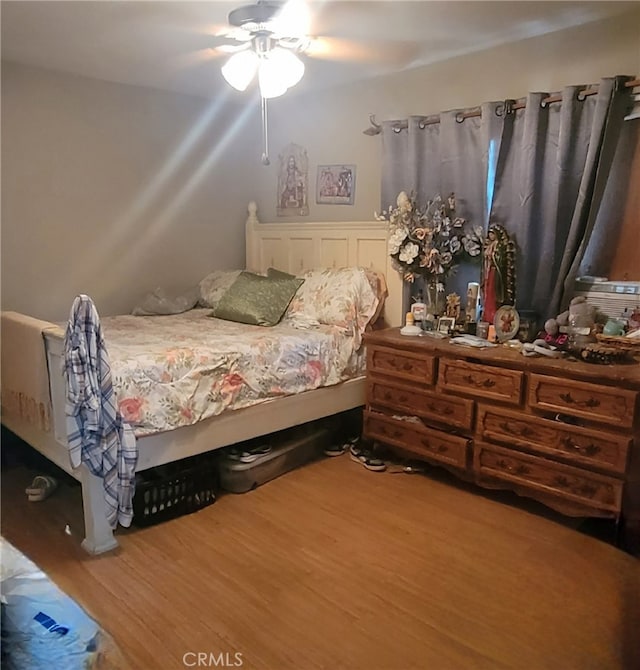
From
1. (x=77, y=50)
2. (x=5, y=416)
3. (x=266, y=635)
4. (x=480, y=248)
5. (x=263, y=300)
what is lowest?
(x=266, y=635)

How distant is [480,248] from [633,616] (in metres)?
1.83

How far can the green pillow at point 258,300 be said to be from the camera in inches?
129

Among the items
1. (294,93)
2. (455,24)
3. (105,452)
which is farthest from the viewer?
(294,93)

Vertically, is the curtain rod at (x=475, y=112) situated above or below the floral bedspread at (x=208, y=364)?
above

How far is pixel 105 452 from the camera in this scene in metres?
2.24

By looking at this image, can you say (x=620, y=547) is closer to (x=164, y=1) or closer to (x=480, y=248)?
(x=480, y=248)

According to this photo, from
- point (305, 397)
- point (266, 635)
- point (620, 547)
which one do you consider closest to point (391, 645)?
point (266, 635)

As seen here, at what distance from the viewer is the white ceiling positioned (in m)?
2.46

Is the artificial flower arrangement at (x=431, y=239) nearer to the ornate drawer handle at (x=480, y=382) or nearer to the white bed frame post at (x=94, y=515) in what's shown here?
the ornate drawer handle at (x=480, y=382)

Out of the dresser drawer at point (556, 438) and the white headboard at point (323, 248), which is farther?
the white headboard at point (323, 248)

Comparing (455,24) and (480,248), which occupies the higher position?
(455,24)

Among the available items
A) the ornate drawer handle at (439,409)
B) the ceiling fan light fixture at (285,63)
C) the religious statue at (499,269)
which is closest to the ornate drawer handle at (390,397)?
the ornate drawer handle at (439,409)

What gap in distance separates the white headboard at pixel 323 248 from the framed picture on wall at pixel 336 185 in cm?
23

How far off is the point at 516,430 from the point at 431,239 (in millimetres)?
1118
